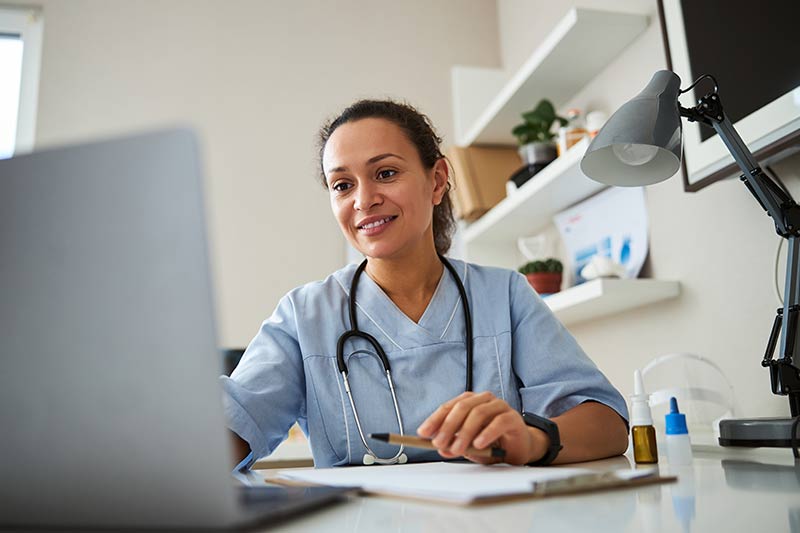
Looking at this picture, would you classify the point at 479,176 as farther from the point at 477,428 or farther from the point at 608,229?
the point at 477,428

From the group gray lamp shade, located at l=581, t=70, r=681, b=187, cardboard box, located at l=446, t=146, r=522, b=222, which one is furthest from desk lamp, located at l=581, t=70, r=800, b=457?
cardboard box, located at l=446, t=146, r=522, b=222

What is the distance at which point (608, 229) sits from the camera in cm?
194

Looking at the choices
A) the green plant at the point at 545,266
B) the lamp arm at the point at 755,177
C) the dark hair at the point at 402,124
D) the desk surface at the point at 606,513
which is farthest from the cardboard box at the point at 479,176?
the desk surface at the point at 606,513

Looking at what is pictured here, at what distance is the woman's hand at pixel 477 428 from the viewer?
69 cm

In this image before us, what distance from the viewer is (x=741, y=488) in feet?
2.04

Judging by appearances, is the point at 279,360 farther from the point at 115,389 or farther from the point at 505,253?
the point at 505,253

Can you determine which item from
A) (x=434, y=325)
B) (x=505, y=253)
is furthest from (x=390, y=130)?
(x=505, y=253)

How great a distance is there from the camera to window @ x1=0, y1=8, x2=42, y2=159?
2.83 metres

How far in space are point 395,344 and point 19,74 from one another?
2.54 meters

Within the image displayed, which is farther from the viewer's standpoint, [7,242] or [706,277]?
[706,277]

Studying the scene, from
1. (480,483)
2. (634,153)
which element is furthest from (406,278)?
(480,483)

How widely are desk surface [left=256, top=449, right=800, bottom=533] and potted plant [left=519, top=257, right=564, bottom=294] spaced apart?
4.76 ft

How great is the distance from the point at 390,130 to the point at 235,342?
167 centimetres

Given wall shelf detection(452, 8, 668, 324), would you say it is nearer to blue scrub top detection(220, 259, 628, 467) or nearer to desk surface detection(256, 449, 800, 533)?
blue scrub top detection(220, 259, 628, 467)
